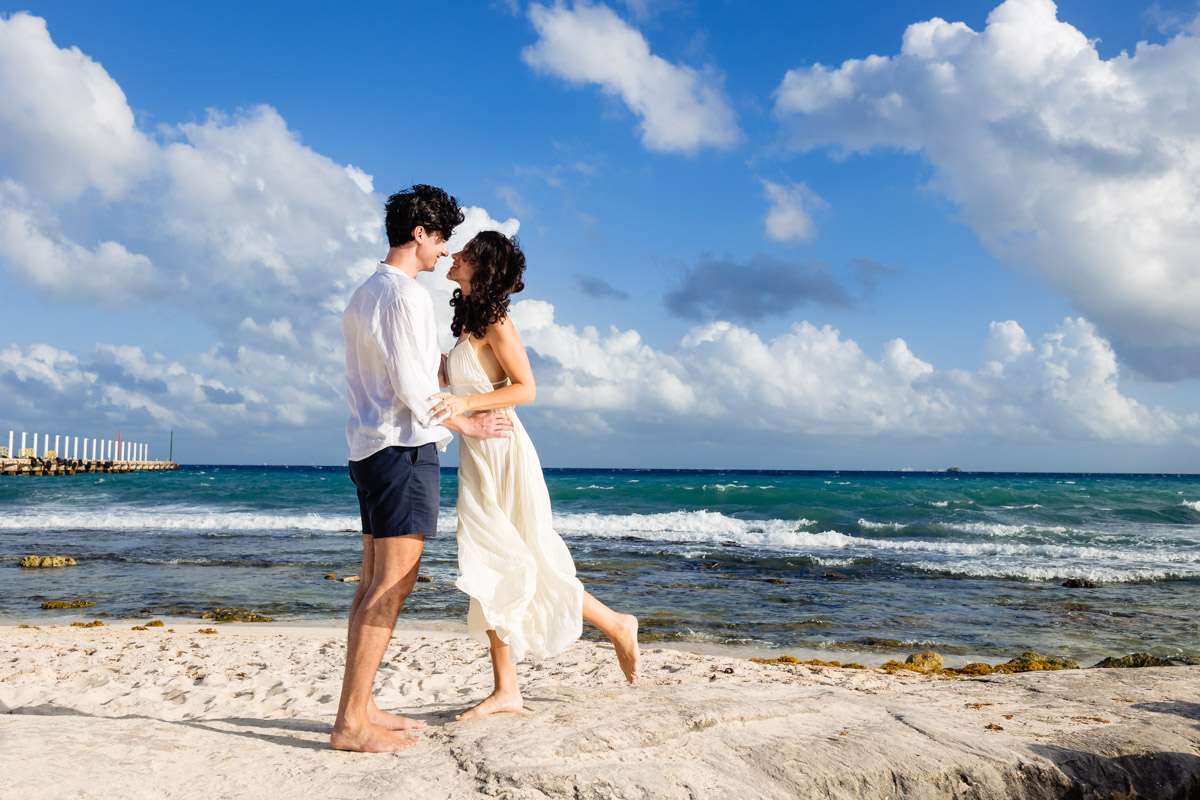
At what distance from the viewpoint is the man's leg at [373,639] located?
2.99 metres

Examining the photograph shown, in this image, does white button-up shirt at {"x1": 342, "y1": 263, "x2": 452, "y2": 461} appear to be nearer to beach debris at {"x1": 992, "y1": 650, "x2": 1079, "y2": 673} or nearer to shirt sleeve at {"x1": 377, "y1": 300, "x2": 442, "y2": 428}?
shirt sleeve at {"x1": 377, "y1": 300, "x2": 442, "y2": 428}

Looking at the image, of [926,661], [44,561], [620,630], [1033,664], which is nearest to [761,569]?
[926,661]

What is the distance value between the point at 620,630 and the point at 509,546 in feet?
2.26

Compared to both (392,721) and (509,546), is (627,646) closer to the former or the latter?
(509,546)

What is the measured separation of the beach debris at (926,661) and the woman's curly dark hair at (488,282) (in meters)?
5.10

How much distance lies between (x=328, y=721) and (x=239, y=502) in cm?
2884

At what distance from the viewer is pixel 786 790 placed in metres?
2.67

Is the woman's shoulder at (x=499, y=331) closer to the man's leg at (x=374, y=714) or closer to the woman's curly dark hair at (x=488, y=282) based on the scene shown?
the woman's curly dark hair at (x=488, y=282)

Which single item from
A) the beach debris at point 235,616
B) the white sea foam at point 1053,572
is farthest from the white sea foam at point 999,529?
the beach debris at point 235,616

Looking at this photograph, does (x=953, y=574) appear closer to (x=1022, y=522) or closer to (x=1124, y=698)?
(x=1124, y=698)

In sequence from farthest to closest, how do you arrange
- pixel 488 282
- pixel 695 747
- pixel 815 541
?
pixel 815 541, pixel 488 282, pixel 695 747

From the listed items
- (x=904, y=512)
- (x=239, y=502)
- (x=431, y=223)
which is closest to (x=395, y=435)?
(x=431, y=223)

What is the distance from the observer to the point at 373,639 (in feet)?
10.1

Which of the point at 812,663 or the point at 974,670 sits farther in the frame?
the point at 974,670
